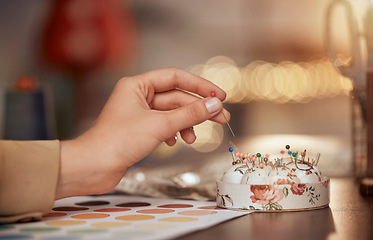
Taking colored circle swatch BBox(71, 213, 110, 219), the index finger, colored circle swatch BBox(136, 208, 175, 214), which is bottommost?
colored circle swatch BBox(136, 208, 175, 214)

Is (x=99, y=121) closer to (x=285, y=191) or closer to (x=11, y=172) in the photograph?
(x=11, y=172)

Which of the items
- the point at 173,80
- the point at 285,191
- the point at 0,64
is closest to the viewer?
the point at 285,191

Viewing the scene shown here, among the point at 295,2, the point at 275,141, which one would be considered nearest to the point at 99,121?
the point at 275,141

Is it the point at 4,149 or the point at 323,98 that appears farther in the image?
the point at 323,98

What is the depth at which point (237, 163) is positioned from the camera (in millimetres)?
838

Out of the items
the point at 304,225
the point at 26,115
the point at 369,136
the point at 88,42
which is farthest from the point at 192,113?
the point at 88,42

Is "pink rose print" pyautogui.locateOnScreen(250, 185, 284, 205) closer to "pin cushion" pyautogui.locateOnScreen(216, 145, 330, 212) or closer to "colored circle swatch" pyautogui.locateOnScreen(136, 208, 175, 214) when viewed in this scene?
"pin cushion" pyautogui.locateOnScreen(216, 145, 330, 212)

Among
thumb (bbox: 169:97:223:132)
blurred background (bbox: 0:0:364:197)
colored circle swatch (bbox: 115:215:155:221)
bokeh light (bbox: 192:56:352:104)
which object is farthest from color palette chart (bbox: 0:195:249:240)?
bokeh light (bbox: 192:56:352:104)

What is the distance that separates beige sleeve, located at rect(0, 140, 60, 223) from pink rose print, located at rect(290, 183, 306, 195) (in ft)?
1.19

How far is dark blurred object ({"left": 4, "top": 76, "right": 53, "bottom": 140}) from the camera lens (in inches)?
85.8

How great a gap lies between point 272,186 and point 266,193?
0.01m

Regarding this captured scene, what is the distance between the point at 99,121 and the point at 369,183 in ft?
1.89

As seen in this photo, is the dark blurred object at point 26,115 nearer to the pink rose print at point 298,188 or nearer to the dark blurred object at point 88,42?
the dark blurred object at point 88,42

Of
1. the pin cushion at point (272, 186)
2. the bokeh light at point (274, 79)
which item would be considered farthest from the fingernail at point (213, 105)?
the bokeh light at point (274, 79)
